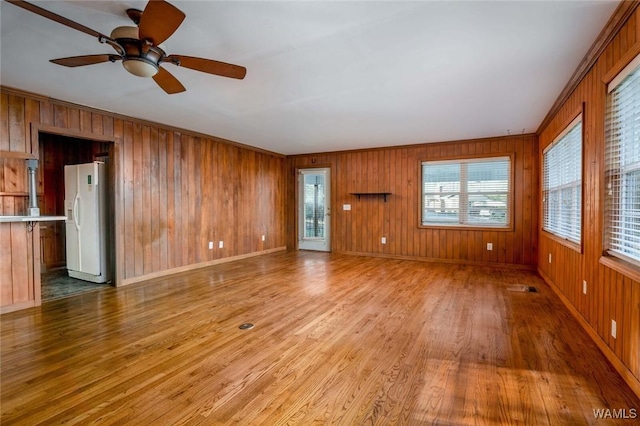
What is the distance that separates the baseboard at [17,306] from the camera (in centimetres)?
323

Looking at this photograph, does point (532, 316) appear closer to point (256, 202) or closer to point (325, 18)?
point (325, 18)

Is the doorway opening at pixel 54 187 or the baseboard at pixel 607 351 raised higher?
the doorway opening at pixel 54 187

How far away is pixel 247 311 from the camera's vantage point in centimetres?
326

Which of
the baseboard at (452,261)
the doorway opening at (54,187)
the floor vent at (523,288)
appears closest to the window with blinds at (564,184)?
the floor vent at (523,288)

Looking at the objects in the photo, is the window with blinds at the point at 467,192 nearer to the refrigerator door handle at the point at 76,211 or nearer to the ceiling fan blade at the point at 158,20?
the ceiling fan blade at the point at 158,20

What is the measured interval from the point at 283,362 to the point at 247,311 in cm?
115

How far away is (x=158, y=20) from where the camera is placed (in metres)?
1.73

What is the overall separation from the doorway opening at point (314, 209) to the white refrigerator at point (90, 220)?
4174mm

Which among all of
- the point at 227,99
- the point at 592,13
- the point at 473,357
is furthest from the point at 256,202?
the point at 592,13

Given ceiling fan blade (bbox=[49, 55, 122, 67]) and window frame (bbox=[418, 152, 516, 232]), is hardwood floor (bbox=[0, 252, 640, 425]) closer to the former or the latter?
window frame (bbox=[418, 152, 516, 232])

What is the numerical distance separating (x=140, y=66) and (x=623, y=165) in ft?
11.4

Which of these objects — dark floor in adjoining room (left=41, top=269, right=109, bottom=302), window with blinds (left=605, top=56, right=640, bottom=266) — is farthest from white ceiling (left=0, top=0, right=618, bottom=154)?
dark floor in adjoining room (left=41, top=269, right=109, bottom=302)

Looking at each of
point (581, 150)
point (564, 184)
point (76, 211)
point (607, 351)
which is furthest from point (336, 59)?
point (76, 211)

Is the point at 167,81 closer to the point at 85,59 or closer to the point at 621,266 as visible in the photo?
the point at 85,59
